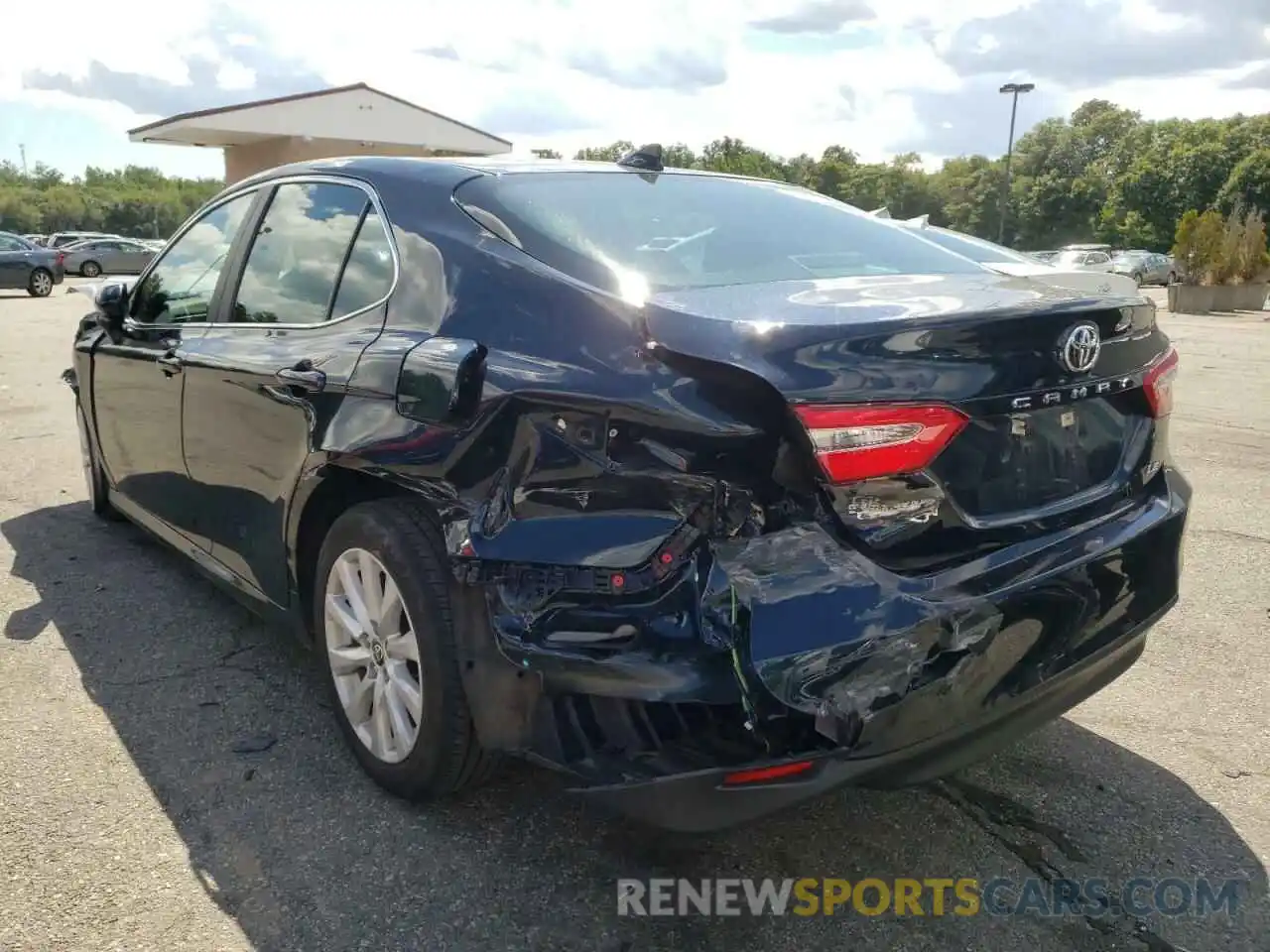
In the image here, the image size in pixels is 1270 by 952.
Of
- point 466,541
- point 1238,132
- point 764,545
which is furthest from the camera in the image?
point 1238,132

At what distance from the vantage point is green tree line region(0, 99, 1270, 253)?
64438 millimetres

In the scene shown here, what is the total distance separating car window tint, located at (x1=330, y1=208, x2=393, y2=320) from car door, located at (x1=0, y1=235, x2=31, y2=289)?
25.3 meters

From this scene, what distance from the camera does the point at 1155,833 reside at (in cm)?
263

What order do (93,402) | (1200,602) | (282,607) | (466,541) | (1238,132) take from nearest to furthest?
(466,541)
(282,607)
(1200,602)
(93,402)
(1238,132)

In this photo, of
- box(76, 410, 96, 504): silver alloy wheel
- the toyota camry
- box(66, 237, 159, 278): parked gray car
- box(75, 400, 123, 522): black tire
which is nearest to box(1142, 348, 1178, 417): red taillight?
the toyota camry

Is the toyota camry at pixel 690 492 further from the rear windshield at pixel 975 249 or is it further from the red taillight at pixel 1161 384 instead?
the rear windshield at pixel 975 249

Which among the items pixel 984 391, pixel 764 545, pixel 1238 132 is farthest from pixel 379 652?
pixel 1238 132

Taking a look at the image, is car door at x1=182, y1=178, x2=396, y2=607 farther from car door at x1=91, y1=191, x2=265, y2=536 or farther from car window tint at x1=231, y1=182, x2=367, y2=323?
car door at x1=91, y1=191, x2=265, y2=536

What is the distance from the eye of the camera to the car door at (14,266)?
24.0 meters

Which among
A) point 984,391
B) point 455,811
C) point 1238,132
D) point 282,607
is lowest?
point 455,811

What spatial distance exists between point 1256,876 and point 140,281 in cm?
437

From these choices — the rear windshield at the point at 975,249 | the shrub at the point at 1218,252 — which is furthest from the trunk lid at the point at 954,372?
the shrub at the point at 1218,252

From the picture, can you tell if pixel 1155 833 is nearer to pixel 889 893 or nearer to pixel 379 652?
pixel 889 893

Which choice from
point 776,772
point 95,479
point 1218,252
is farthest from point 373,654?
point 1218,252
